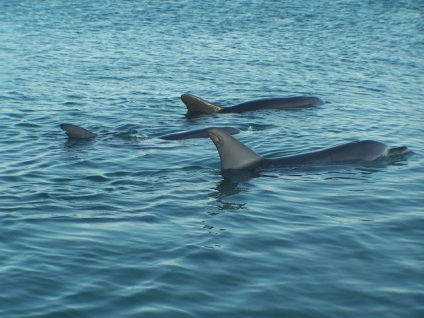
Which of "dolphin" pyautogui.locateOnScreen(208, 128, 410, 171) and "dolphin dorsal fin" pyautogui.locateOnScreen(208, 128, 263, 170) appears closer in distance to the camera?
"dolphin dorsal fin" pyautogui.locateOnScreen(208, 128, 263, 170)

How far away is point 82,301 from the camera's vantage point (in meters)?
9.14

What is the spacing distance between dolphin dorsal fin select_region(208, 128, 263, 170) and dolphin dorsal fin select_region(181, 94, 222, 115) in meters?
5.92

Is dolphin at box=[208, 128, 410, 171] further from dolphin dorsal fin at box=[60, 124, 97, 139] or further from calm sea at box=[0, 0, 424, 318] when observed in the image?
dolphin dorsal fin at box=[60, 124, 97, 139]

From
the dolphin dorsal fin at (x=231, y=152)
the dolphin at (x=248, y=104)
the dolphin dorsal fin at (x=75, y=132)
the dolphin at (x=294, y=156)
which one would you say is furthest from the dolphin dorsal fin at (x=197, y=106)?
the dolphin dorsal fin at (x=231, y=152)

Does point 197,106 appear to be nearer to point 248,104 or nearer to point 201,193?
point 248,104

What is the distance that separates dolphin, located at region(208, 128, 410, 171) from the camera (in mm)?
14148

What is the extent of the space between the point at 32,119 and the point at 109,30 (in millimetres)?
17391

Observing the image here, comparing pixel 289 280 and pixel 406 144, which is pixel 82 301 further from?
pixel 406 144

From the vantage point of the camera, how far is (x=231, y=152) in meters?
14.3

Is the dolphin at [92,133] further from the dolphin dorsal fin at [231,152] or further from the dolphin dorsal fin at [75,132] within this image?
the dolphin dorsal fin at [231,152]

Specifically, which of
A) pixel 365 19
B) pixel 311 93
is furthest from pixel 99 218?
pixel 365 19

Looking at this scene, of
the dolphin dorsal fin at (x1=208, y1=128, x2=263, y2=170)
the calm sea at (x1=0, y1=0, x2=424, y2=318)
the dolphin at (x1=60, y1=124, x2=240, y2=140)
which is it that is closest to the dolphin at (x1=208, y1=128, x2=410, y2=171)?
the dolphin dorsal fin at (x1=208, y1=128, x2=263, y2=170)

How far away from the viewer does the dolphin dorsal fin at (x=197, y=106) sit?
799 inches

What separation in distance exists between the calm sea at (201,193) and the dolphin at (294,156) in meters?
0.29
